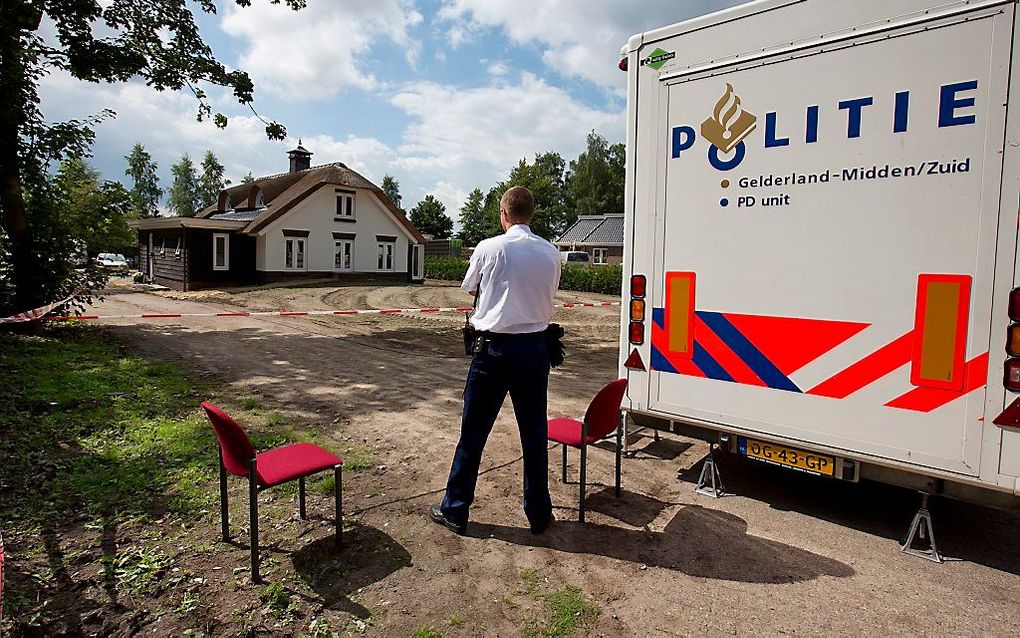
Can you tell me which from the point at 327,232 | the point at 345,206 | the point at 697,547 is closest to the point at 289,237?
the point at 327,232

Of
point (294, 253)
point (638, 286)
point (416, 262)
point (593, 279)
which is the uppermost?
point (294, 253)

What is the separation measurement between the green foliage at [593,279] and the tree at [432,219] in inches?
1464

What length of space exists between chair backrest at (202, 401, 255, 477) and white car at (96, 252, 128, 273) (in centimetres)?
1169

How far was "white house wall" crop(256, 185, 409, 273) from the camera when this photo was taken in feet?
97.6

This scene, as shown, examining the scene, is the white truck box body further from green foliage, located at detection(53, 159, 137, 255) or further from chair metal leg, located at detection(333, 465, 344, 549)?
green foliage, located at detection(53, 159, 137, 255)

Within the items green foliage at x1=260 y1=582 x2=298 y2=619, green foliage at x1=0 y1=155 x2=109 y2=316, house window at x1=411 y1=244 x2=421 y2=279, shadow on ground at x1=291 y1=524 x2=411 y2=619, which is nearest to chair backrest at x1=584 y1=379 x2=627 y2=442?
shadow on ground at x1=291 y1=524 x2=411 y2=619

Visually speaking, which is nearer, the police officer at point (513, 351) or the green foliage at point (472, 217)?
the police officer at point (513, 351)

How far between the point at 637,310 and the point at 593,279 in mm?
26477

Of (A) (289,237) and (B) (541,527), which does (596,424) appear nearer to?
(B) (541,527)

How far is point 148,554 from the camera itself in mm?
3633

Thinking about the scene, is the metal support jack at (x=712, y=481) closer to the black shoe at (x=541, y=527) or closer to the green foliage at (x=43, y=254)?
the black shoe at (x=541, y=527)

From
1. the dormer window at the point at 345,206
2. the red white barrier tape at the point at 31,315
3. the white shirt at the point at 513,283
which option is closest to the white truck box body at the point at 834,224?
the white shirt at the point at 513,283

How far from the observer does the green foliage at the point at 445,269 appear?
126ft

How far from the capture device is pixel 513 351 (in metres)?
3.74
